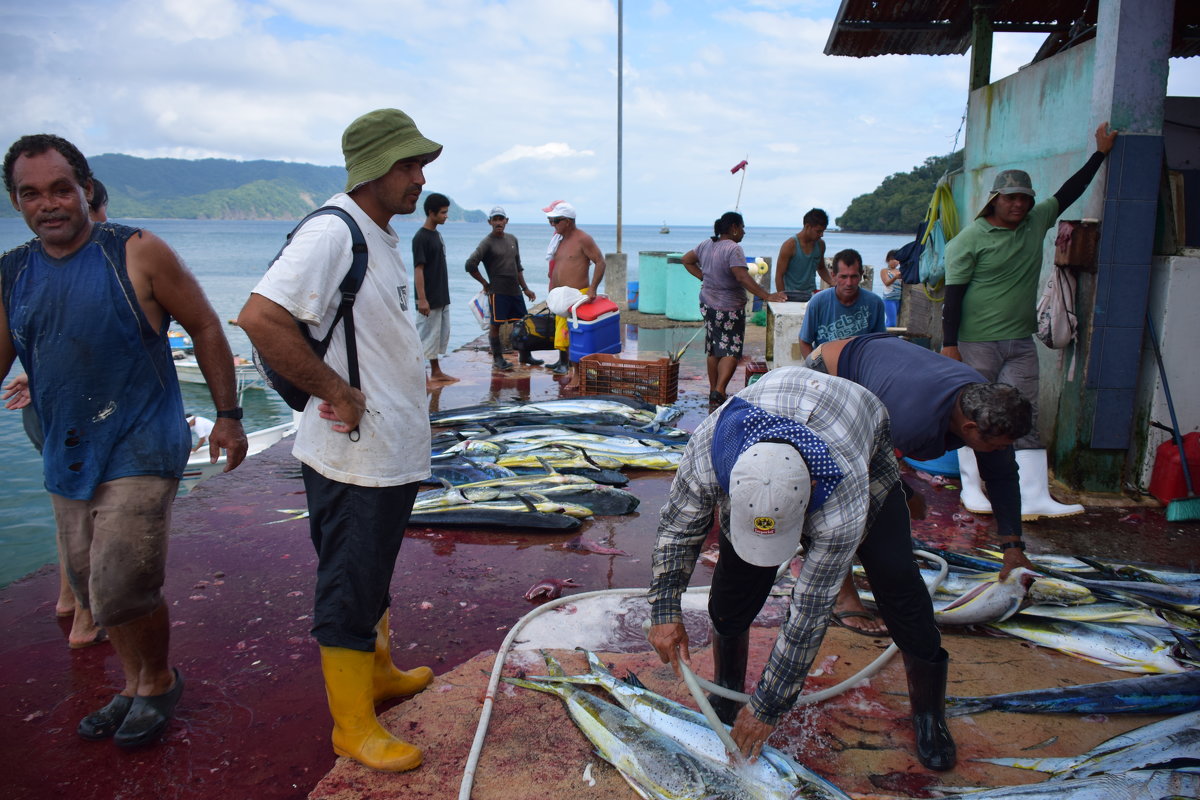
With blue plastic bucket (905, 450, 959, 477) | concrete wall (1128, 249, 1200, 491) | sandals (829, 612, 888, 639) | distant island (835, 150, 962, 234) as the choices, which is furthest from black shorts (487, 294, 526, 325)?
distant island (835, 150, 962, 234)

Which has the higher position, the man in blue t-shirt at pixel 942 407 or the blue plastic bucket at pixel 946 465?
the man in blue t-shirt at pixel 942 407

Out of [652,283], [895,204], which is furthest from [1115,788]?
[895,204]

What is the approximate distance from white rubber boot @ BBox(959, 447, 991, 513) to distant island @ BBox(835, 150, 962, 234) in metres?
45.0

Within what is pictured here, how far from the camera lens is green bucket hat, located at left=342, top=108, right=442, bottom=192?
2.61m

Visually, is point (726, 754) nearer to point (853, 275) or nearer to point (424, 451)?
point (424, 451)

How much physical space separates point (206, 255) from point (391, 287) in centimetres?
8258

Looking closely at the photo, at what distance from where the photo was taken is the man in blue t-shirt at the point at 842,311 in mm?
5777

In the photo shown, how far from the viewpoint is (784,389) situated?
2.41 m

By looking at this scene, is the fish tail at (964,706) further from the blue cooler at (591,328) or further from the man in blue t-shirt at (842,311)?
the blue cooler at (591,328)

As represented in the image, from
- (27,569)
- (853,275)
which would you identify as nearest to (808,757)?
(853,275)

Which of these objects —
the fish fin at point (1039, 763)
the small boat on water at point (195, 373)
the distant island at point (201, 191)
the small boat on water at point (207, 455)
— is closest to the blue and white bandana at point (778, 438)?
the fish fin at point (1039, 763)

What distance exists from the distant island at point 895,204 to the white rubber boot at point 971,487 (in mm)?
45016

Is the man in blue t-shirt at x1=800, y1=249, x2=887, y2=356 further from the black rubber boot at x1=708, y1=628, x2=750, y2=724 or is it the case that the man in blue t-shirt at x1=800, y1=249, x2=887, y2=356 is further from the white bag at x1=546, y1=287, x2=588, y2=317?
the white bag at x1=546, y1=287, x2=588, y2=317

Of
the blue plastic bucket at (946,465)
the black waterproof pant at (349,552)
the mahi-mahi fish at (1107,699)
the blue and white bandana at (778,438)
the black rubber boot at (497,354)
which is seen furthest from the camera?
the black rubber boot at (497,354)
